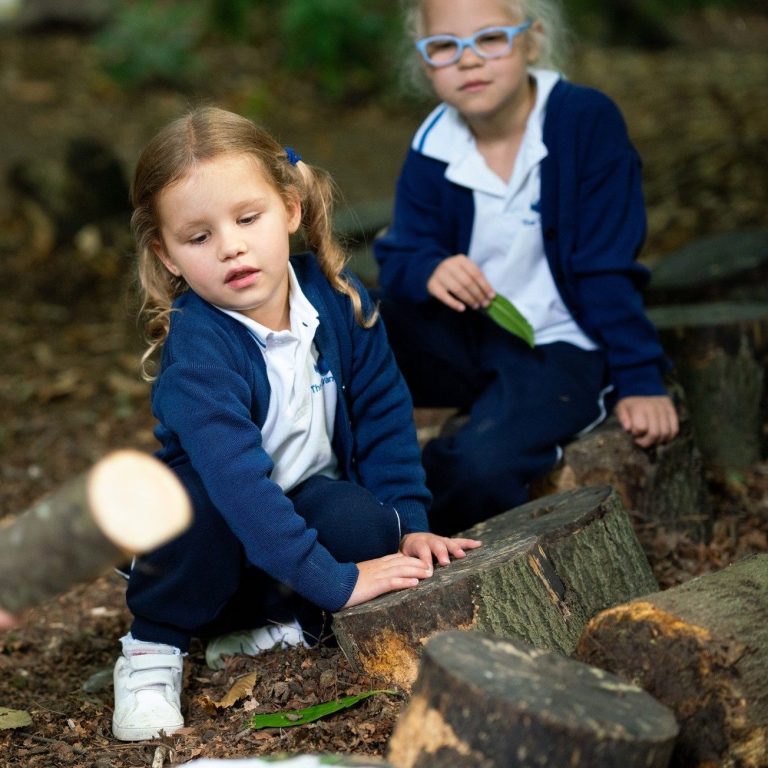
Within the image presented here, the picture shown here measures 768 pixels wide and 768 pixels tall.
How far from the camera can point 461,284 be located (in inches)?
129

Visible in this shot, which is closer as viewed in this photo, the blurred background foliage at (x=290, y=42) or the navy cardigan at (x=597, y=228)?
the navy cardigan at (x=597, y=228)

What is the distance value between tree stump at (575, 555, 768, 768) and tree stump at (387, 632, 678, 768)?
176 mm

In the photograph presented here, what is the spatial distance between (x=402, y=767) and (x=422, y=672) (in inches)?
6.8

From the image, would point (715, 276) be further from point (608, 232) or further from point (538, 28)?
point (538, 28)

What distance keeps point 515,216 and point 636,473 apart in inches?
34.7

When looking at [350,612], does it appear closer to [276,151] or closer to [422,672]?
[422,672]

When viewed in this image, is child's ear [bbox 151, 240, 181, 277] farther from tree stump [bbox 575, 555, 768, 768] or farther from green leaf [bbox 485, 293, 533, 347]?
tree stump [bbox 575, 555, 768, 768]

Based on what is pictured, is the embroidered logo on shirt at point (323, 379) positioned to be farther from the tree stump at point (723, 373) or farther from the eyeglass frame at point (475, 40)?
the tree stump at point (723, 373)

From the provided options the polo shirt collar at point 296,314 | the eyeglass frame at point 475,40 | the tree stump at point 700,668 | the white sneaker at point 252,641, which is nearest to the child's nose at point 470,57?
the eyeglass frame at point 475,40

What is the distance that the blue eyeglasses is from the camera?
3.28 meters

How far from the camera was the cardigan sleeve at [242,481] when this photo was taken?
2.40 m

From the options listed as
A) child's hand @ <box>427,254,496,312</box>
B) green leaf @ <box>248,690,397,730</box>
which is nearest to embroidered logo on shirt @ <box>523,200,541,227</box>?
child's hand @ <box>427,254,496,312</box>

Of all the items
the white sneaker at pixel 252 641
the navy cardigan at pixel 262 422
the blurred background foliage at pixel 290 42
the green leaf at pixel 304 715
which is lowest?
the white sneaker at pixel 252 641

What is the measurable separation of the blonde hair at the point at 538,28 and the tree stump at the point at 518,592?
1.60m
